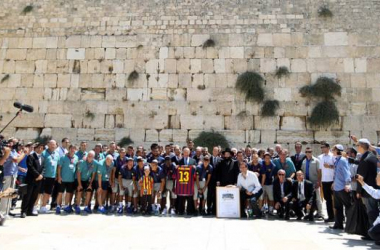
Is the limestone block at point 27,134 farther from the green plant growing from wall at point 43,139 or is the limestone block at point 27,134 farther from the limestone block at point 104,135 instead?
the limestone block at point 104,135

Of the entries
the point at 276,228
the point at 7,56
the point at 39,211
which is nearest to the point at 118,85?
the point at 7,56

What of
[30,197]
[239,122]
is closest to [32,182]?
[30,197]

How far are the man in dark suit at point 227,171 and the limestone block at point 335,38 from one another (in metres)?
6.84

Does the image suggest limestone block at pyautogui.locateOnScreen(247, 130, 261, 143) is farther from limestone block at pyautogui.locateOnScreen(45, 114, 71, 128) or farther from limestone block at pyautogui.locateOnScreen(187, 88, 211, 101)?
limestone block at pyautogui.locateOnScreen(45, 114, 71, 128)

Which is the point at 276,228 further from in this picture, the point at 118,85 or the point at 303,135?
the point at 118,85

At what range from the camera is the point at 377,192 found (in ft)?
18.6

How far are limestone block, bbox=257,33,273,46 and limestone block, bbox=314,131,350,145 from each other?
12.6 ft

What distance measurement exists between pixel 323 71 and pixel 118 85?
305 inches

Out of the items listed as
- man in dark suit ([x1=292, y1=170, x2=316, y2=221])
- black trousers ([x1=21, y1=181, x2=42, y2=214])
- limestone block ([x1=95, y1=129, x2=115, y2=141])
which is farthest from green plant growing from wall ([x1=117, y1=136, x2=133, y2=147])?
man in dark suit ([x1=292, y1=170, x2=316, y2=221])

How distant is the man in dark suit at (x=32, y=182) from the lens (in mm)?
7859

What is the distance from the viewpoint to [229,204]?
825cm

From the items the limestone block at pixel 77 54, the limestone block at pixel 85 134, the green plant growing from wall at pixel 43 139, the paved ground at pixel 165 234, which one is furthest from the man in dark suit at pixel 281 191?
the limestone block at pixel 77 54

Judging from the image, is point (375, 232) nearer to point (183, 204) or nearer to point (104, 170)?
point (183, 204)

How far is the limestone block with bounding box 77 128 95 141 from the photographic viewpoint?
1270 cm
